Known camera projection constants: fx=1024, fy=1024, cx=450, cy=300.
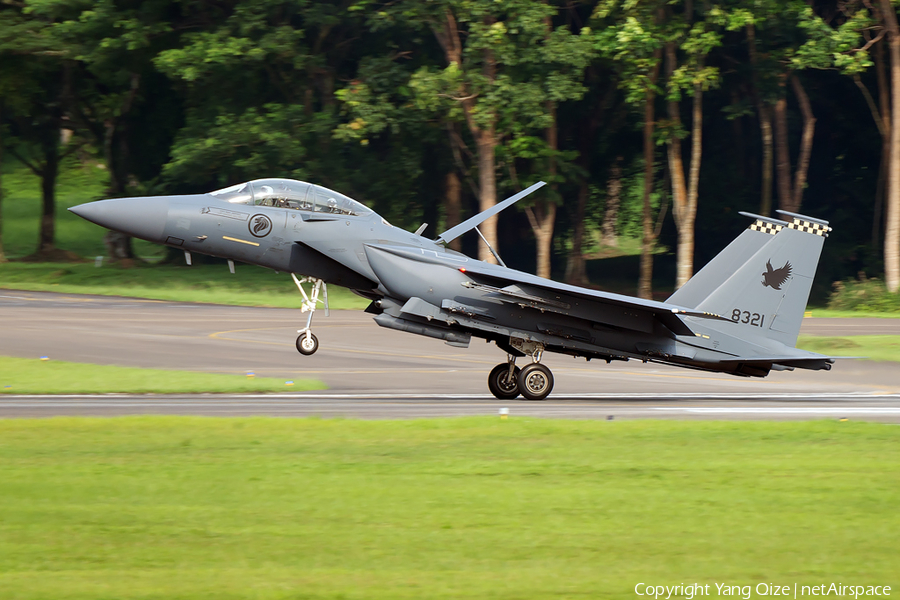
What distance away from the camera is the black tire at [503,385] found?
64.4ft

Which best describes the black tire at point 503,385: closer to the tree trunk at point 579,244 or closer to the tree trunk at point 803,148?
the tree trunk at point 803,148

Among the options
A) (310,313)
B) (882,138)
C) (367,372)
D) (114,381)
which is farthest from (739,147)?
(114,381)

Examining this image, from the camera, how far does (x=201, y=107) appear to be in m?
45.5

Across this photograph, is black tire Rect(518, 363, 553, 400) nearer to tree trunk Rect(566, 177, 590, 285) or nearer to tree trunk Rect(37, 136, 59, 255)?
tree trunk Rect(566, 177, 590, 285)

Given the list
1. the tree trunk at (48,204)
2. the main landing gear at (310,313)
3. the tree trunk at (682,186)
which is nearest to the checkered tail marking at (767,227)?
the main landing gear at (310,313)

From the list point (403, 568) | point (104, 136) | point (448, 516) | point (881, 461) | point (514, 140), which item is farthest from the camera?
point (104, 136)

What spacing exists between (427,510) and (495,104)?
3194 centimetres

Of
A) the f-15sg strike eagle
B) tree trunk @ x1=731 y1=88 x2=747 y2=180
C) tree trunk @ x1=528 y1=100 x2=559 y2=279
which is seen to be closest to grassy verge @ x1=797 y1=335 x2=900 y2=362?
the f-15sg strike eagle

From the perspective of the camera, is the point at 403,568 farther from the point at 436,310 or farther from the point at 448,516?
the point at 436,310

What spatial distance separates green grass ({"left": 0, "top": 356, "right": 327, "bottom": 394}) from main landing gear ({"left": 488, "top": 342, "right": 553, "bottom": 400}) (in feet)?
11.9

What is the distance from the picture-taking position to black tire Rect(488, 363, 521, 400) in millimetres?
19641

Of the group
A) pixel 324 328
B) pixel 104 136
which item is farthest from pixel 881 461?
pixel 104 136

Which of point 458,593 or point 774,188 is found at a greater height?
point 774,188

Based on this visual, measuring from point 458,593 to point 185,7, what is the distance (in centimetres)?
4272
